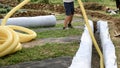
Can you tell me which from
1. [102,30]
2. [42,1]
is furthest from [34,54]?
[42,1]

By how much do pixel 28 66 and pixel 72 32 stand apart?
3670mm

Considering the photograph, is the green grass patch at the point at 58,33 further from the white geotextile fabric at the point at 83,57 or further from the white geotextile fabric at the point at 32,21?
the white geotextile fabric at the point at 83,57

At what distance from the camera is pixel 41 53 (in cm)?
720

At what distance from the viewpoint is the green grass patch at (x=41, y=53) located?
264 inches

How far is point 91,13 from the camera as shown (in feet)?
48.2

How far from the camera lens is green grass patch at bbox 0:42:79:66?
6715 millimetres

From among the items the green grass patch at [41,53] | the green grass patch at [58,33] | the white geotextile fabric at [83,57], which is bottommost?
the green grass patch at [58,33]

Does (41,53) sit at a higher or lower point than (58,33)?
higher

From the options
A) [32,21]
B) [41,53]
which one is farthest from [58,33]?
[41,53]

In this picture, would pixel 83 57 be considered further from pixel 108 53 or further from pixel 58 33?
pixel 58 33

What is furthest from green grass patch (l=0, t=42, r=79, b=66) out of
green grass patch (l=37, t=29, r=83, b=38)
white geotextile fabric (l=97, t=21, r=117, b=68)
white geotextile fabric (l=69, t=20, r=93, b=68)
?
green grass patch (l=37, t=29, r=83, b=38)

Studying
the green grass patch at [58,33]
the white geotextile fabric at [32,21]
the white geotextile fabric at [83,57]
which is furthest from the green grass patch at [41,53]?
the white geotextile fabric at [32,21]

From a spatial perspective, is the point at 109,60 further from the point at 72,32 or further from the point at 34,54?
the point at 72,32

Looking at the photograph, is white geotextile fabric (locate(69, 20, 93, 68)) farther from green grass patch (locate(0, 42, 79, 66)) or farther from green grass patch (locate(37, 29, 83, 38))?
green grass patch (locate(37, 29, 83, 38))
